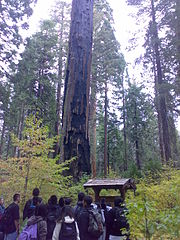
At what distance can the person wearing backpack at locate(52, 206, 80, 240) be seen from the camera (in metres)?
3.67

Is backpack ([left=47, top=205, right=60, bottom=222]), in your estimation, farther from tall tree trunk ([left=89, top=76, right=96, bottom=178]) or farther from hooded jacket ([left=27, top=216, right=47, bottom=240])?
tall tree trunk ([left=89, top=76, right=96, bottom=178])

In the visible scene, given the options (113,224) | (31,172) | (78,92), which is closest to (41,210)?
(113,224)

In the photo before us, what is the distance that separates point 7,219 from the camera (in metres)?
4.67

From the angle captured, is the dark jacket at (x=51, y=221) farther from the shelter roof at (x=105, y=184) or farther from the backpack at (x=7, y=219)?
the shelter roof at (x=105, y=184)

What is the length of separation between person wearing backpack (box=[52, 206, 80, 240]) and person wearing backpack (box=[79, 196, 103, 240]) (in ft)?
1.45

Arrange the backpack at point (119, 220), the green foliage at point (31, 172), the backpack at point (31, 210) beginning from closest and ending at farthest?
the backpack at point (31, 210)
the backpack at point (119, 220)
the green foliage at point (31, 172)

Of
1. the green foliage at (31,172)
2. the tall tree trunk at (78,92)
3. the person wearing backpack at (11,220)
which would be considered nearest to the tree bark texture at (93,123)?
the tall tree trunk at (78,92)

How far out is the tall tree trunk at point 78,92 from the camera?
6.83 meters

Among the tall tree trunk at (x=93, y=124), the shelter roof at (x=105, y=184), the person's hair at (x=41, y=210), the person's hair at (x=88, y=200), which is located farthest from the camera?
the tall tree trunk at (x=93, y=124)

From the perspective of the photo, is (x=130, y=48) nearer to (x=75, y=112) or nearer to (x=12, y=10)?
(x=12, y=10)

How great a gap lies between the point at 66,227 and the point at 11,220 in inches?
63.9

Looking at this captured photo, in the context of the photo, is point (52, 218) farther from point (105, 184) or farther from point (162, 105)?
point (162, 105)

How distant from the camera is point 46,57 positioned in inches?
741

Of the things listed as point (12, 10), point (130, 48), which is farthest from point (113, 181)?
point (12, 10)
